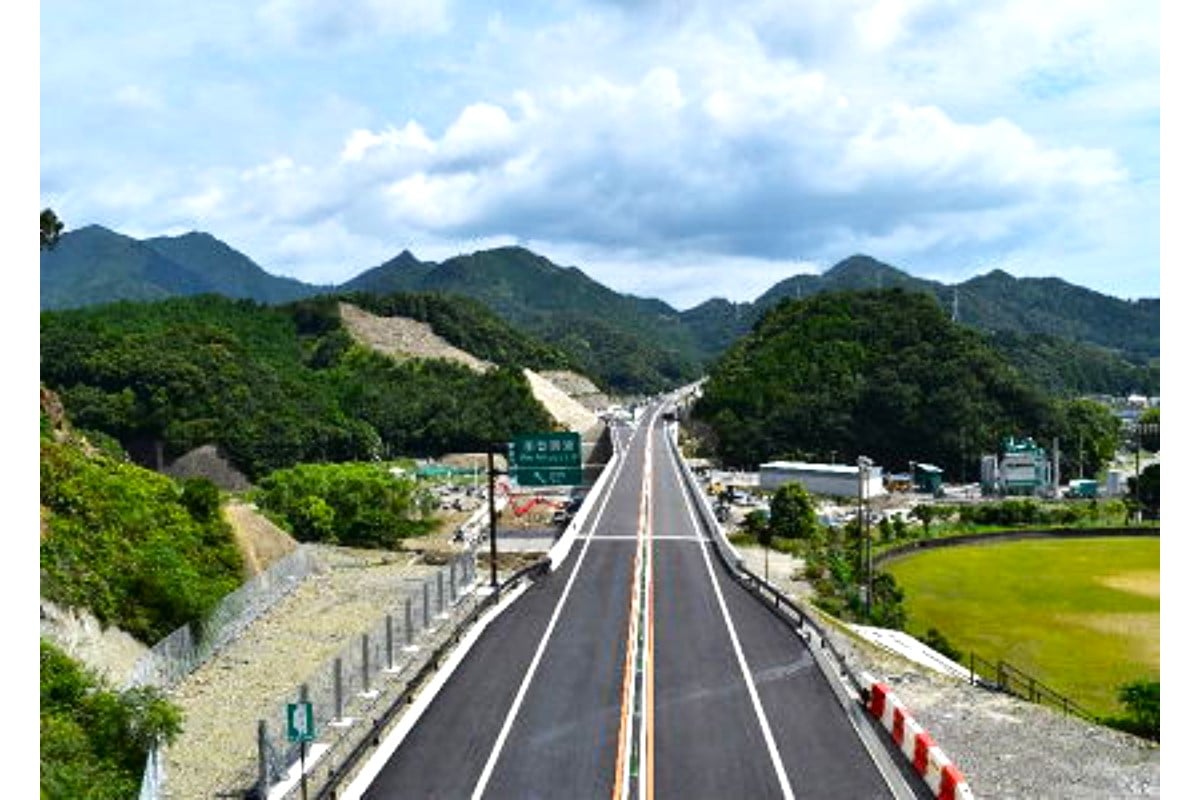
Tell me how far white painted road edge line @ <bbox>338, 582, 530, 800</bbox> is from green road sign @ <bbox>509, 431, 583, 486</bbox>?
11066mm

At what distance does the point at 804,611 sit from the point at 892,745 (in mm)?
13822

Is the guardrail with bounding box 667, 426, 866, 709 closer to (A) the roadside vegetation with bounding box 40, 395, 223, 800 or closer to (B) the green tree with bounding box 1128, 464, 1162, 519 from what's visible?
(A) the roadside vegetation with bounding box 40, 395, 223, 800

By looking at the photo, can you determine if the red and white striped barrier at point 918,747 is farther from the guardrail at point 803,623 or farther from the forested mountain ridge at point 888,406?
the forested mountain ridge at point 888,406

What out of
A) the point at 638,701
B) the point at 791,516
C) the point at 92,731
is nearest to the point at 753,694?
the point at 638,701

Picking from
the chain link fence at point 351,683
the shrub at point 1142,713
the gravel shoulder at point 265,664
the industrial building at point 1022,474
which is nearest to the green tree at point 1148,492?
the industrial building at point 1022,474

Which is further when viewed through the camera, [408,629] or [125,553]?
[125,553]

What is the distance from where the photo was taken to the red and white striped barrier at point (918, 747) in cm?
2369

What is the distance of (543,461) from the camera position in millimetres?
56094

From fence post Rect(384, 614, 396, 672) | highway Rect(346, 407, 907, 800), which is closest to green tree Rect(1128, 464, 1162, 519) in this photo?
highway Rect(346, 407, 907, 800)

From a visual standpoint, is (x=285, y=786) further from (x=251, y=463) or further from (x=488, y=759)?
(x=251, y=463)

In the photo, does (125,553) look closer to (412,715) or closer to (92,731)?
(92,731)

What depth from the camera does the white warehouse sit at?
5251 inches

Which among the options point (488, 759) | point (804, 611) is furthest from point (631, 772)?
point (804, 611)

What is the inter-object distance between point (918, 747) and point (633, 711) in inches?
314
